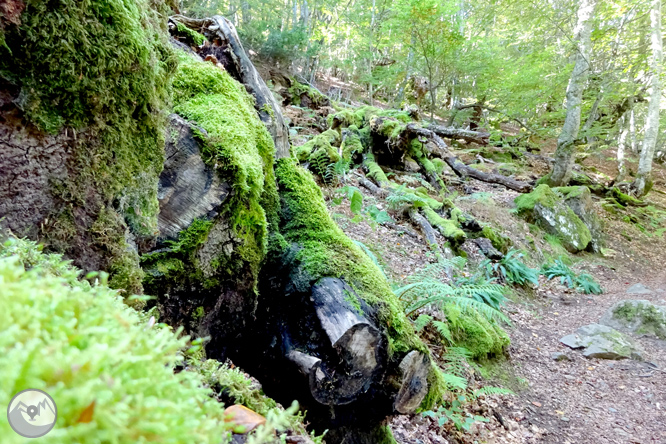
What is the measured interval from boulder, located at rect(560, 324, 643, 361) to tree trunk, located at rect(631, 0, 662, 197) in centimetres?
888

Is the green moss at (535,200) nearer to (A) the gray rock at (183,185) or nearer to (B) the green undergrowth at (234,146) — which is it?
(B) the green undergrowth at (234,146)

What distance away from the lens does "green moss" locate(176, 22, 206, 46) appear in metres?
2.80

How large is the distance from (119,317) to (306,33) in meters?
19.3

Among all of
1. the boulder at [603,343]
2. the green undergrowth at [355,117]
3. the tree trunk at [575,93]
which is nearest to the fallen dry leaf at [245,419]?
the boulder at [603,343]

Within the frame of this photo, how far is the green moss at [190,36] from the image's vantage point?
2803mm

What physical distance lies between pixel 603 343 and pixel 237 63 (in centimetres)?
683

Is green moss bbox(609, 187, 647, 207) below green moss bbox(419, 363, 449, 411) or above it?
above

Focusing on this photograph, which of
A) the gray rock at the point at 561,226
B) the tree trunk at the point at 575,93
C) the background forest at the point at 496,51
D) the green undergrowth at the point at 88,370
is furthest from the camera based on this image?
the background forest at the point at 496,51

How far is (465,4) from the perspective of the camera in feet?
59.5

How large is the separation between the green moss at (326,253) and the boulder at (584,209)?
11.2m

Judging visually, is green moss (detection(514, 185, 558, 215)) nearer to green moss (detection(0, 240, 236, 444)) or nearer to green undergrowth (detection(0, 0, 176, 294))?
green undergrowth (detection(0, 0, 176, 294))

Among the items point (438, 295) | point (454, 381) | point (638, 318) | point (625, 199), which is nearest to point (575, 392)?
point (454, 381)

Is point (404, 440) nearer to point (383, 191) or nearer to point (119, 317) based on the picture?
point (119, 317)

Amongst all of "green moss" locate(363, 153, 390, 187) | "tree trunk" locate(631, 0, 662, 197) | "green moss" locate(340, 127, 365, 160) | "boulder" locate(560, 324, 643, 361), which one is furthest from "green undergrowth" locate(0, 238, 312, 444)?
"tree trunk" locate(631, 0, 662, 197)
